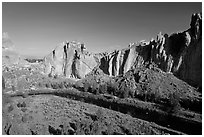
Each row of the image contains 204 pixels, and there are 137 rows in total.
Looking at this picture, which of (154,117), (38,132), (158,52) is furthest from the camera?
(158,52)

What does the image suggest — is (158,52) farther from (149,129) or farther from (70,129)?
(70,129)

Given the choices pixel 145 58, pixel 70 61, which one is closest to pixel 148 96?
pixel 145 58

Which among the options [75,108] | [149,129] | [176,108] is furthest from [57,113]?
[176,108]

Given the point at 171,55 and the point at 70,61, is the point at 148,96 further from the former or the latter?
the point at 70,61

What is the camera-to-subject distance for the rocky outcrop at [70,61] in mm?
50906

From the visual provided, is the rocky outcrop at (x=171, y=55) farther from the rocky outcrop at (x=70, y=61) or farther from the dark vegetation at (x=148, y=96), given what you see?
the rocky outcrop at (x=70, y=61)

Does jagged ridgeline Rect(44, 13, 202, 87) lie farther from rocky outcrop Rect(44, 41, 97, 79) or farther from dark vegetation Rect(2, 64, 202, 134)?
dark vegetation Rect(2, 64, 202, 134)

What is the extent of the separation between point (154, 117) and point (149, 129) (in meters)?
3.71

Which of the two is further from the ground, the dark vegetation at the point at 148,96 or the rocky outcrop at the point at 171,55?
the rocky outcrop at the point at 171,55

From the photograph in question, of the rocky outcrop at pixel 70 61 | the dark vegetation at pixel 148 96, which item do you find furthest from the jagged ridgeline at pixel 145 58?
the dark vegetation at pixel 148 96

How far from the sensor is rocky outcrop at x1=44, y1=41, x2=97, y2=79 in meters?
50.9

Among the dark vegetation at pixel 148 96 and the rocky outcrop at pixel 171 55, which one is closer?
the dark vegetation at pixel 148 96

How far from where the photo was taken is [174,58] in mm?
35438

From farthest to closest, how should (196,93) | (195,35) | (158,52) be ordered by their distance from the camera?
(158,52), (195,35), (196,93)
